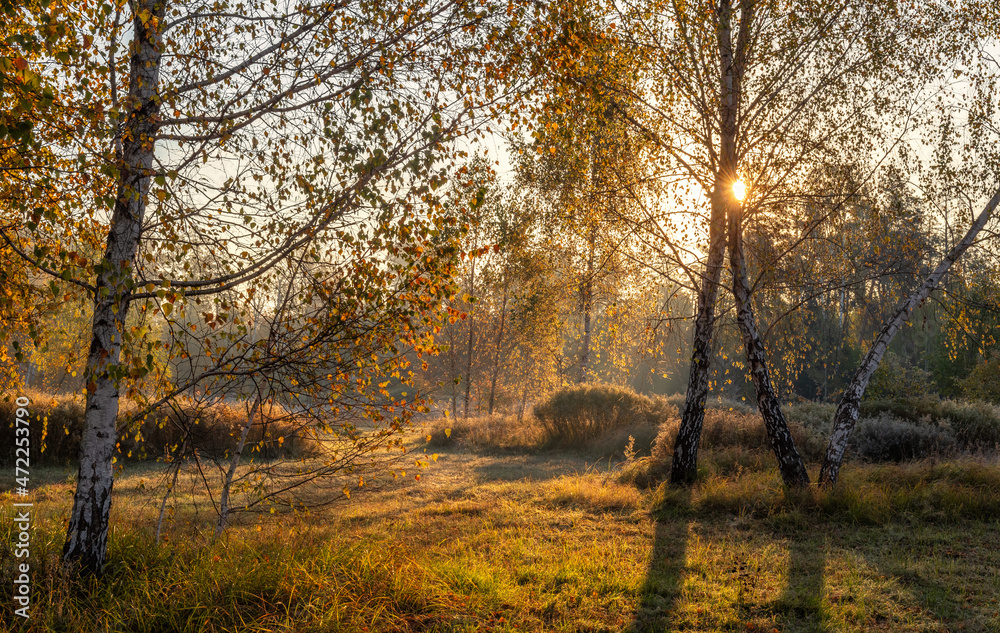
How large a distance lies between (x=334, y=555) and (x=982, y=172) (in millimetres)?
9769

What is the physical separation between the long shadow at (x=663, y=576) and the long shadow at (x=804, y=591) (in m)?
0.82

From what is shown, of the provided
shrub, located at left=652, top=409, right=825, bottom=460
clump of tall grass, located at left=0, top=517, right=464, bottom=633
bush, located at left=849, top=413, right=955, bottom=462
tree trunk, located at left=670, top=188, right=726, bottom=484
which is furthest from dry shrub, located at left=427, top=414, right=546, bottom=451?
clump of tall grass, located at left=0, top=517, right=464, bottom=633

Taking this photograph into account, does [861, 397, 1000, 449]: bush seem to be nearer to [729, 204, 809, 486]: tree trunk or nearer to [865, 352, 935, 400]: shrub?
[865, 352, 935, 400]: shrub

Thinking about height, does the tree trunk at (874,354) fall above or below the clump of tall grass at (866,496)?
above

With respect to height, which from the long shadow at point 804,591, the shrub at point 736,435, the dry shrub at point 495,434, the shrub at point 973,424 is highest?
the shrub at point 973,424

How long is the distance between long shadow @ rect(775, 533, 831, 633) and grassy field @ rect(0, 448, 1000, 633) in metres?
0.02

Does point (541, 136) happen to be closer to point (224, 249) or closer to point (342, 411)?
point (224, 249)

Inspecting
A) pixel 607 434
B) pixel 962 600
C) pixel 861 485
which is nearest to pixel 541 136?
pixel 962 600

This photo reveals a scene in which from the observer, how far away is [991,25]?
7.79 meters

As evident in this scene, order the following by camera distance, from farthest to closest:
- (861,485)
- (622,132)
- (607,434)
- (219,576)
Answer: (607,434) → (622,132) → (861,485) → (219,576)

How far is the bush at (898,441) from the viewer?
1088 cm

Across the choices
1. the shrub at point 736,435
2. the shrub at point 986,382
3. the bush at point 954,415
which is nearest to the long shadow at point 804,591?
the shrub at point 736,435

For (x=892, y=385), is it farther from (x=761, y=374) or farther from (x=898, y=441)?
(x=761, y=374)

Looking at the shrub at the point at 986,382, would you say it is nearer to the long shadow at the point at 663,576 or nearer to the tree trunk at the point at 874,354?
the tree trunk at the point at 874,354
